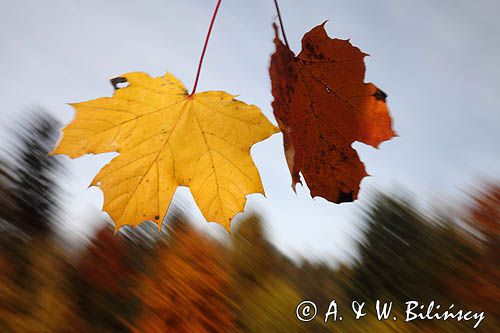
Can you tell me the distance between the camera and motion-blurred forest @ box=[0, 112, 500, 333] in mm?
4323

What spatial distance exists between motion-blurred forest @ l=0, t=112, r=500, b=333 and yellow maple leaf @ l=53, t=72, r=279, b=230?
12.4 ft

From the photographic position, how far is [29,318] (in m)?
3.95

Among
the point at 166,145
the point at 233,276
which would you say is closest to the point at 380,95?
the point at 166,145

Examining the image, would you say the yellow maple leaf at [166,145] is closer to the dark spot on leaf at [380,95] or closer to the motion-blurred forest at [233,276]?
the dark spot on leaf at [380,95]

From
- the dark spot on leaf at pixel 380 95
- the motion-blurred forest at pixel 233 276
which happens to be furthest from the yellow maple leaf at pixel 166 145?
the motion-blurred forest at pixel 233 276

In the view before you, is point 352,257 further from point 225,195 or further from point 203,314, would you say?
point 225,195

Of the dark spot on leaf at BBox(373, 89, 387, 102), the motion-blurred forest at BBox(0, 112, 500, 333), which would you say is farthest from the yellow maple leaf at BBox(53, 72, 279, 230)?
the motion-blurred forest at BBox(0, 112, 500, 333)

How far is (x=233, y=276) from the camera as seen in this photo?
507 cm

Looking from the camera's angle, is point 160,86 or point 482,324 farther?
point 482,324

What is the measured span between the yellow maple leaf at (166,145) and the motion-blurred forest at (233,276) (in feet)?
12.4

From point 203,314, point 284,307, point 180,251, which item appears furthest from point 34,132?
point 284,307

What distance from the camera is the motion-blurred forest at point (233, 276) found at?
14.2 ft

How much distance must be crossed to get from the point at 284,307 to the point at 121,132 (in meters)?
3.91

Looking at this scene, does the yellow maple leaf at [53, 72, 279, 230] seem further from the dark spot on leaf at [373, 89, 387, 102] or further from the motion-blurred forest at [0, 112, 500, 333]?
the motion-blurred forest at [0, 112, 500, 333]
